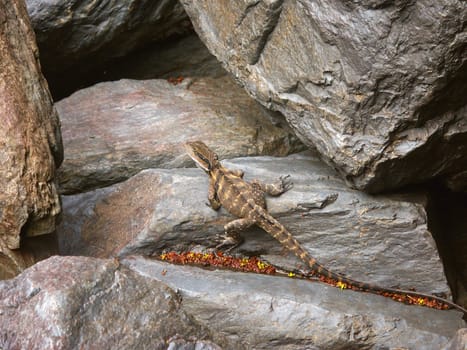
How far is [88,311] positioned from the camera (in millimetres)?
7910

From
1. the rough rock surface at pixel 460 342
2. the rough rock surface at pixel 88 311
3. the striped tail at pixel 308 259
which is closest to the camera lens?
the rough rock surface at pixel 460 342

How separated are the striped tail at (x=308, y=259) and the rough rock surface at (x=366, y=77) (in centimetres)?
116

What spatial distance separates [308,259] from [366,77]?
2619 mm

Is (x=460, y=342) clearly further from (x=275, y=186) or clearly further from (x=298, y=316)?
(x=275, y=186)

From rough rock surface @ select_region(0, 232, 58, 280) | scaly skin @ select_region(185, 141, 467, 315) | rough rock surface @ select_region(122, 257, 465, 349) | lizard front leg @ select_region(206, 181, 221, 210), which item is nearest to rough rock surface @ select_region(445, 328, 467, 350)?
rough rock surface @ select_region(122, 257, 465, 349)

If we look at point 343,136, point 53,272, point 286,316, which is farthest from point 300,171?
point 53,272

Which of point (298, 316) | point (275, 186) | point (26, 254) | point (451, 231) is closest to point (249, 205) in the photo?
point (275, 186)

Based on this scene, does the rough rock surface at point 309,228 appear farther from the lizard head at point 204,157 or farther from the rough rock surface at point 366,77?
the rough rock surface at point 366,77

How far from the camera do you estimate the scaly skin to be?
9.65 meters

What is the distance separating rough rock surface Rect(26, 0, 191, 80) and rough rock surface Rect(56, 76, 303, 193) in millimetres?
737

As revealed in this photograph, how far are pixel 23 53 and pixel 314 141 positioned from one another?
13.3 ft

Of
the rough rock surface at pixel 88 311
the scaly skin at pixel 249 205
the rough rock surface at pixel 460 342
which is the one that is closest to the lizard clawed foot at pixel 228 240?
the scaly skin at pixel 249 205

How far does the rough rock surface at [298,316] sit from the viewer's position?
8.78 metres

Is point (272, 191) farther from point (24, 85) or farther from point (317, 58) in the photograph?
point (24, 85)
